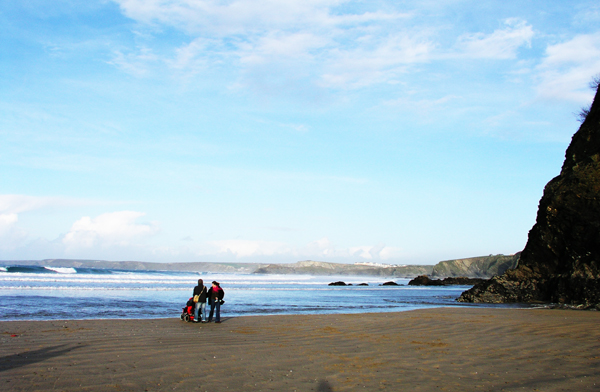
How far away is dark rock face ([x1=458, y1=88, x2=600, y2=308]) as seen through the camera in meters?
21.3

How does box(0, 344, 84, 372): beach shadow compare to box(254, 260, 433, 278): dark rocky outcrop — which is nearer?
box(0, 344, 84, 372): beach shadow

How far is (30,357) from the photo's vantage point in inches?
323

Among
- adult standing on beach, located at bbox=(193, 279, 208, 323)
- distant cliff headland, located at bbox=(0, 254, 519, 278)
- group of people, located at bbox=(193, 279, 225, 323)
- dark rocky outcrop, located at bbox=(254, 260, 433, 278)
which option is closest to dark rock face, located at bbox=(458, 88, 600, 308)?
group of people, located at bbox=(193, 279, 225, 323)

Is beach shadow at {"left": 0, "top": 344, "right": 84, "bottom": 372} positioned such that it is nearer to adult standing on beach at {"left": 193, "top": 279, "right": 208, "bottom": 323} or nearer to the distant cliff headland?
adult standing on beach at {"left": 193, "top": 279, "right": 208, "bottom": 323}

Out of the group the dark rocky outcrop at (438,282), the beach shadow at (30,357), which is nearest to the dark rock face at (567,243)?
the beach shadow at (30,357)

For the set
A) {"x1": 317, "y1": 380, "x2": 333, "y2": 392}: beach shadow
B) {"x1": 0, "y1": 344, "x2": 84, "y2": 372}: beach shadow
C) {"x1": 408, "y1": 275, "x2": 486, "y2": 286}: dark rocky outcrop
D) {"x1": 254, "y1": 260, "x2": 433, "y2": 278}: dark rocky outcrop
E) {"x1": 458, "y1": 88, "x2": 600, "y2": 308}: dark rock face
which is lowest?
{"x1": 254, "y1": 260, "x2": 433, "y2": 278}: dark rocky outcrop

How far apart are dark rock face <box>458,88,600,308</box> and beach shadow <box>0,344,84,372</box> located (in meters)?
21.3

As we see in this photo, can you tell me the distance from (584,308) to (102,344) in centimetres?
2026

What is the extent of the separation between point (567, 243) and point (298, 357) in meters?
20.2

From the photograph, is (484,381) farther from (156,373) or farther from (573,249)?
(573,249)

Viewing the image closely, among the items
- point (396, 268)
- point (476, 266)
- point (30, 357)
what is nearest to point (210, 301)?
point (30, 357)

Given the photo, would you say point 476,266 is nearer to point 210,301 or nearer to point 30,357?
point 210,301

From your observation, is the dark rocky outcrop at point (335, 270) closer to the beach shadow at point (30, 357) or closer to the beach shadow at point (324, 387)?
the beach shadow at point (30, 357)

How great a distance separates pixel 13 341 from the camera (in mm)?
9961
